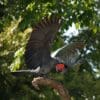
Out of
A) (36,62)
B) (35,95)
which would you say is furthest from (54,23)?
(35,95)

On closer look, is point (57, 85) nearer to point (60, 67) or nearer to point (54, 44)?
point (60, 67)

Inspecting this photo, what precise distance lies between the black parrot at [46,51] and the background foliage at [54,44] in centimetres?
59

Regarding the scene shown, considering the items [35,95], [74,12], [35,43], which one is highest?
[74,12]

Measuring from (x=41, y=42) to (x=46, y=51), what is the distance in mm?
151

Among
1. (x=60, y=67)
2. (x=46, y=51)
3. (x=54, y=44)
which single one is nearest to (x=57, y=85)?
(x=60, y=67)

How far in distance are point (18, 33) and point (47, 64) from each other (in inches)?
158

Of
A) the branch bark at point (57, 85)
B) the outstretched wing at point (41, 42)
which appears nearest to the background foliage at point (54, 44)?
the outstretched wing at point (41, 42)

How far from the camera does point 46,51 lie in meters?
5.55

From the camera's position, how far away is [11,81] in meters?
9.02

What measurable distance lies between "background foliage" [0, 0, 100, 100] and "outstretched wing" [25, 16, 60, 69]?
59cm

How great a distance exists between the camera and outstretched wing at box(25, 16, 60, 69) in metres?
5.36

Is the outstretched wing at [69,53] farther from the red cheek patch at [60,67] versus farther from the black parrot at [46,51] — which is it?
the red cheek patch at [60,67]

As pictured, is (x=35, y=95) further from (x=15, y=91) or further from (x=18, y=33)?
(x=18, y=33)

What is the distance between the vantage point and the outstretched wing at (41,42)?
17.6 ft
